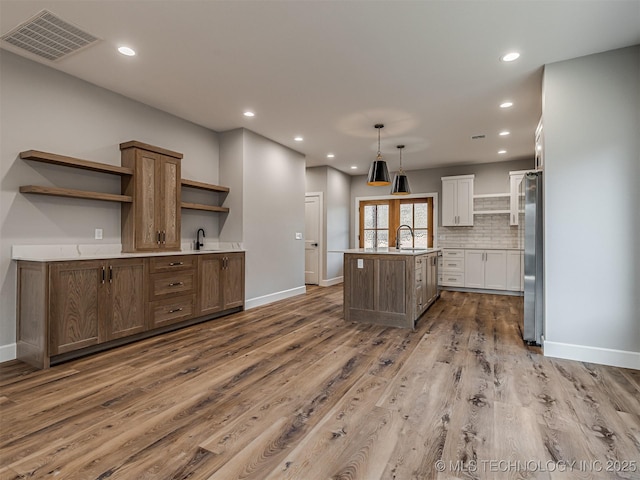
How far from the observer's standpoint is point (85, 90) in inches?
139

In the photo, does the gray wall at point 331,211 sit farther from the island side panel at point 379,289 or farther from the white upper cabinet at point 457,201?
the island side panel at point 379,289

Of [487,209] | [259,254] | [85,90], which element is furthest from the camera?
[487,209]

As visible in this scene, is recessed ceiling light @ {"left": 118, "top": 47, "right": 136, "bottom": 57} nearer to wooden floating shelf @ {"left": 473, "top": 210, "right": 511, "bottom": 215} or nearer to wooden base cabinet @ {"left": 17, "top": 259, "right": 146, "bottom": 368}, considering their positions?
wooden base cabinet @ {"left": 17, "top": 259, "right": 146, "bottom": 368}

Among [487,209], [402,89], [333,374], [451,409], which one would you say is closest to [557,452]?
[451,409]

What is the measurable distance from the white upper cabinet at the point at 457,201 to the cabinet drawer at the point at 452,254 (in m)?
0.55

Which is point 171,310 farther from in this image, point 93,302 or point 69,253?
point 69,253

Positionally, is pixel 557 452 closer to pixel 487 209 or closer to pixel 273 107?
pixel 273 107

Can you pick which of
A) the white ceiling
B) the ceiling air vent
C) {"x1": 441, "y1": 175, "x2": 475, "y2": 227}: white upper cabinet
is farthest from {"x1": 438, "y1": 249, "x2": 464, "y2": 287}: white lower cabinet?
the ceiling air vent

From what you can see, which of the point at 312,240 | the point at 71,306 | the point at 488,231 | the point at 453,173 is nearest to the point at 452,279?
the point at 488,231

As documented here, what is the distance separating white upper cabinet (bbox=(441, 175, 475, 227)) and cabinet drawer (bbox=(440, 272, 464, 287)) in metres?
1.05

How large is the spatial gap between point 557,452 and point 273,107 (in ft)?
13.5

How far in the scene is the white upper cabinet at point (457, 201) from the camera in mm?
6996

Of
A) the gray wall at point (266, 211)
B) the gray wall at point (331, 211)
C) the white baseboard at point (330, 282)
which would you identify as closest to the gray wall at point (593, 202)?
the gray wall at point (266, 211)

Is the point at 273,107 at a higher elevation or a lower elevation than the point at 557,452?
higher
